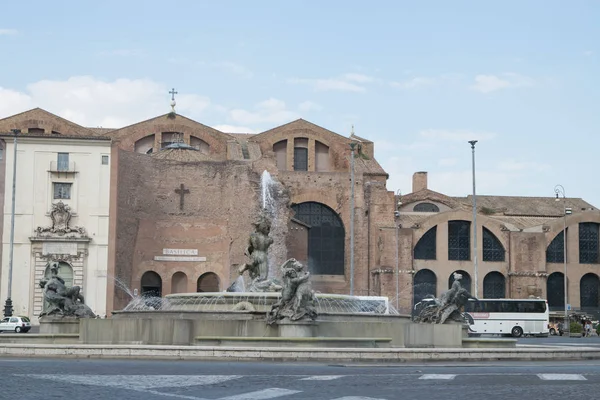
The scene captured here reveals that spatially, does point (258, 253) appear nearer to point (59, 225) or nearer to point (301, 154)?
point (59, 225)

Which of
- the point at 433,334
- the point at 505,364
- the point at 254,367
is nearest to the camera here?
the point at 254,367

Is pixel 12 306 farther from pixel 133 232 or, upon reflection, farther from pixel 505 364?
pixel 505 364

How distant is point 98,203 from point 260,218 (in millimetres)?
30523

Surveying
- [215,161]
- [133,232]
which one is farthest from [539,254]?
[133,232]

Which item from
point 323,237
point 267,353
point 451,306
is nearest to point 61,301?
point 267,353

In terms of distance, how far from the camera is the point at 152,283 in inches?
2372

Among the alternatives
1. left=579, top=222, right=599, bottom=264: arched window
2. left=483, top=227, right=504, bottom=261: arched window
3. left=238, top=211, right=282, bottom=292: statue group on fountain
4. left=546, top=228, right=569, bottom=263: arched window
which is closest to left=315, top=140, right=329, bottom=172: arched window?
left=483, top=227, right=504, bottom=261: arched window

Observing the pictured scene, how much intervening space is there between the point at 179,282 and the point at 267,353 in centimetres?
4170

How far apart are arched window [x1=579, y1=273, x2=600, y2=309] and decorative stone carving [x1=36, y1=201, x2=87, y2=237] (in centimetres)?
3143

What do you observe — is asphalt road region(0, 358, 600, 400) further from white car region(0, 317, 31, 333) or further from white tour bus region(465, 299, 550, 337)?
white tour bus region(465, 299, 550, 337)

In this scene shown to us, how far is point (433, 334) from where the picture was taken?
23.0 meters

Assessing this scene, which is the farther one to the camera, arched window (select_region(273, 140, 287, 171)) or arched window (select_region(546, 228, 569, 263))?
arched window (select_region(273, 140, 287, 171))

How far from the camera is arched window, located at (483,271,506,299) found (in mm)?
66750

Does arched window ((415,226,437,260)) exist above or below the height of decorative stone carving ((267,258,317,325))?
above
